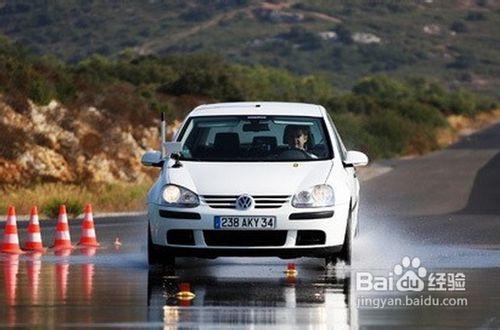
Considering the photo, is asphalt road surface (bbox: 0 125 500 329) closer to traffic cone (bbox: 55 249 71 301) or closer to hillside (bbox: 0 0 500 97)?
traffic cone (bbox: 55 249 71 301)

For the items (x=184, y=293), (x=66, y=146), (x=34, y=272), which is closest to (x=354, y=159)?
(x=34, y=272)

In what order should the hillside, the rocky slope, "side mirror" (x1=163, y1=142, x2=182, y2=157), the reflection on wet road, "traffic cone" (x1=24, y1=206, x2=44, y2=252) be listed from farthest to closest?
the hillside < the rocky slope < "traffic cone" (x1=24, y1=206, x2=44, y2=252) < "side mirror" (x1=163, y1=142, x2=182, y2=157) < the reflection on wet road

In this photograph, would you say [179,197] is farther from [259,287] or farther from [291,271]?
[259,287]

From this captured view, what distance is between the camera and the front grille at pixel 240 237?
17.2 metres

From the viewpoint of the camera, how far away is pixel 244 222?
675 inches

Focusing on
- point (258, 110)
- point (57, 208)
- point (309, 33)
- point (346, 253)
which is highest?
point (309, 33)

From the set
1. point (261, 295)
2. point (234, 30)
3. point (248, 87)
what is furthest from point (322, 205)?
point (234, 30)

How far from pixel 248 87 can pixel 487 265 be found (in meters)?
46.9

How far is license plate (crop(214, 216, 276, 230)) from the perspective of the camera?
1716 centimetres

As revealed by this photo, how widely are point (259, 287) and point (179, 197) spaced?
1658mm

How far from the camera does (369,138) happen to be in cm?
6569

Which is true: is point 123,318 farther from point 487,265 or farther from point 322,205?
point 487,265

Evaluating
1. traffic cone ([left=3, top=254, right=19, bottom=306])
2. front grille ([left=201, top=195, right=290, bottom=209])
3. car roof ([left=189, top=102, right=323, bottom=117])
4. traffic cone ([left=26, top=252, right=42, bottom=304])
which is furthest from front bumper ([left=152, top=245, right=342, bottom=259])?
car roof ([left=189, top=102, right=323, bottom=117])

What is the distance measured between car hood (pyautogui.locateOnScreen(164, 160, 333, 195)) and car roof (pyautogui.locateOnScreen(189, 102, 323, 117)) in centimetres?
112
